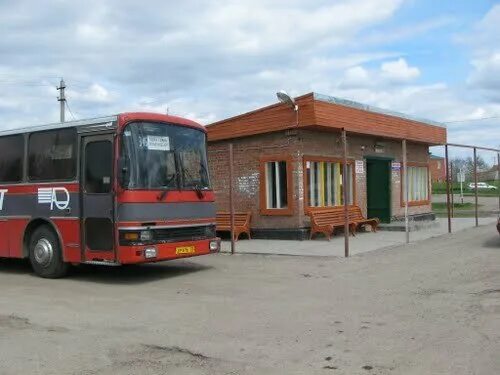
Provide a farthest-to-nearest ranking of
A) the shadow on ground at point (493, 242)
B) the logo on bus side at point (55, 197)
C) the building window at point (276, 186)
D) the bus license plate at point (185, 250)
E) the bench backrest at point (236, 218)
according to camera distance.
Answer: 1. the bench backrest at point (236, 218)
2. the building window at point (276, 186)
3. the shadow on ground at point (493, 242)
4. the logo on bus side at point (55, 197)
5. the bus license plate at point (185, 250)

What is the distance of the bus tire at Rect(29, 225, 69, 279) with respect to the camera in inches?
442

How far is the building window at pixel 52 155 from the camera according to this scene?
11023mm

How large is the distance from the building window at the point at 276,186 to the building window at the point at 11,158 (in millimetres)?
7323

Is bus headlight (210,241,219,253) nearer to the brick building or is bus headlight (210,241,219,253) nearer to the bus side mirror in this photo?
the bus side mirror

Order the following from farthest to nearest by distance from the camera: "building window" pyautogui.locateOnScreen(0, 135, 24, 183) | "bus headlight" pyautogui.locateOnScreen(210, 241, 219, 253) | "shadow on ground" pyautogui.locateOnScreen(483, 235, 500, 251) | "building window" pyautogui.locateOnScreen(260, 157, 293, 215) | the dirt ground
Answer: "building window" pyautogui.locateOnScreen(260, 157, 293, 215)
"shadow on ground" pyautogui.locateOnScreen(483, 235, 500, 251)
"building window" pyautogui.locateOnScreen(0, 135, 24, 183)
"bus headlight" pyautogui.locateOnScreen(210, 241, 219, 253)
the dirt ground

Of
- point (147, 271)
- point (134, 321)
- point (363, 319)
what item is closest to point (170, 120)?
point (147, 271)

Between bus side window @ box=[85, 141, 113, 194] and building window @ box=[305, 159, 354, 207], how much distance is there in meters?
7.54

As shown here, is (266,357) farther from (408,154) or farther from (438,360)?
(408,154)

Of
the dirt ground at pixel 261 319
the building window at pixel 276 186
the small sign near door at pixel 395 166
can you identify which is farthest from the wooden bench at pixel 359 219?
the dirt ground at pixel 261 319

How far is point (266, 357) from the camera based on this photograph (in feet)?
19.4

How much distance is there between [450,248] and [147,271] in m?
7.11

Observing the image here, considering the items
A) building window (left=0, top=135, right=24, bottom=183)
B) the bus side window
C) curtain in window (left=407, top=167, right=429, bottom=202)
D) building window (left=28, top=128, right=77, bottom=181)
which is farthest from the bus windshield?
curtain in window (left=407, top=167, right=429, bottom=202)

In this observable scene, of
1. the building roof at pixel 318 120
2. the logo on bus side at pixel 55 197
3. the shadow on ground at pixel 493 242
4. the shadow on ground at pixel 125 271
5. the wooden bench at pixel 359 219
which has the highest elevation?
the building roof at pixel 318 120

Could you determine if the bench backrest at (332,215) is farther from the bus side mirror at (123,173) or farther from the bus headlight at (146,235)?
the bus side mirror at (123,173)
